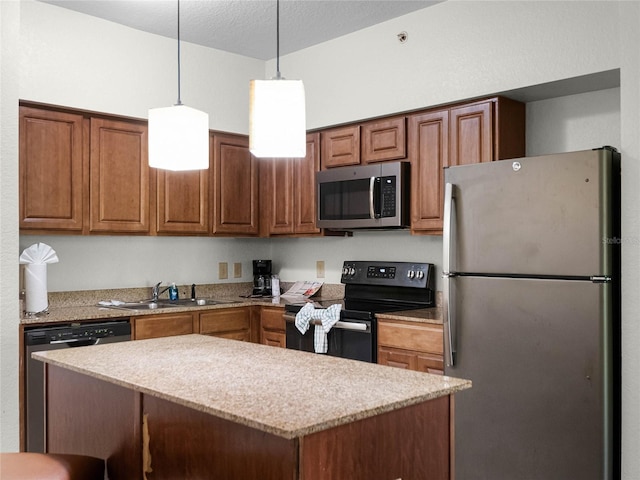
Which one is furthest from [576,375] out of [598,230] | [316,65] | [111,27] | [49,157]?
[111,27]

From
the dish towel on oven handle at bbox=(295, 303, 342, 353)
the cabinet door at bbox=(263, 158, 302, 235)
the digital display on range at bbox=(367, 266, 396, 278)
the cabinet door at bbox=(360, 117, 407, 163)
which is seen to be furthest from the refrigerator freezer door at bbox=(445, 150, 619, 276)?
the cabinet door at bbox=(263, 158, 302, 235)

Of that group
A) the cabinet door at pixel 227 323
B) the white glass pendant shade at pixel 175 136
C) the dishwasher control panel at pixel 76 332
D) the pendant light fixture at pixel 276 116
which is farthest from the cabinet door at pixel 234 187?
the pendant light fixture at pixel 276 116

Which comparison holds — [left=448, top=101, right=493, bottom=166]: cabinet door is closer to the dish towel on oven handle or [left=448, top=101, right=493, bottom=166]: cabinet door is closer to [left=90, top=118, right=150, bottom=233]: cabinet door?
the dish towel on oven handle

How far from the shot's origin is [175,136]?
2.02m

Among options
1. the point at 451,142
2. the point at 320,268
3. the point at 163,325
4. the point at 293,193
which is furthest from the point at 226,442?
the point at 320,268

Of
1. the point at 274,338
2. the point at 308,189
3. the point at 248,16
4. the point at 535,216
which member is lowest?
the point at 274,338

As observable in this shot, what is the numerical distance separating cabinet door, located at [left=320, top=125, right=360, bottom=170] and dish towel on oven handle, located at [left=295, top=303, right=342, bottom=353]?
1012 mm

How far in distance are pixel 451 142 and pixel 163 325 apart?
206 cm

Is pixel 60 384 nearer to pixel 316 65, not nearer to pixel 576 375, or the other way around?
pixel 576 375

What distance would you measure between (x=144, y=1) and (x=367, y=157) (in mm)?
1644

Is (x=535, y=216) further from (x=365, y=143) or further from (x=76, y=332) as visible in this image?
(x=76, y=332)

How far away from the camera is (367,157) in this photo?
4.13m

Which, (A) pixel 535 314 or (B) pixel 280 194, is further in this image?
(B) pixel 280 194

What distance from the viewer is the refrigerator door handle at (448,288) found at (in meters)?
3.12
